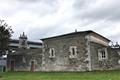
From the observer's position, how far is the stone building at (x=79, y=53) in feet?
109

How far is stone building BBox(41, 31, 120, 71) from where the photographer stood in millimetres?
33094

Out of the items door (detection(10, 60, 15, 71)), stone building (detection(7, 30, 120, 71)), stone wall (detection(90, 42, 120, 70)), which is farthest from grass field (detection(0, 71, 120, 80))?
door (detection(10, 60, 15, 71))

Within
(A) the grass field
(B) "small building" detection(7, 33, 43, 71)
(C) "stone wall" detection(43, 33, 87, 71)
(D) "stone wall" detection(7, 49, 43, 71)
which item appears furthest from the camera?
(B) "small building" detection(7, 33, 43, 71)

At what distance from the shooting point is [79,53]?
1368 inches

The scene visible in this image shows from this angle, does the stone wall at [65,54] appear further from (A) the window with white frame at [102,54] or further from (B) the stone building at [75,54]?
(A) the window with white frame at [102,54]

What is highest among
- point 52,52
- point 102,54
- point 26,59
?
point 52,52

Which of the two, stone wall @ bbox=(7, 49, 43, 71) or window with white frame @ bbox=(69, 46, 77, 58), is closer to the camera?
window with white frame @ bbox=(69, 46, 77, 58)

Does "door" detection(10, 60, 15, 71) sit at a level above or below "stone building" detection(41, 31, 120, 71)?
below

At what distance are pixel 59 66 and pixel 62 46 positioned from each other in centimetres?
349

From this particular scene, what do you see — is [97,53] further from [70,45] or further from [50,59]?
[50,59]

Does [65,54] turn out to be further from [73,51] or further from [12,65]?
[12,65]

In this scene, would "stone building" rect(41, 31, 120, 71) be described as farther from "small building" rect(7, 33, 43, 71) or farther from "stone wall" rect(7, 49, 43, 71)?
"small building" rect(7, 33, 43, 71)

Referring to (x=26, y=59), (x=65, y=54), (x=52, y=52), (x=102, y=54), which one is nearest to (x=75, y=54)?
(x=65, y=54)

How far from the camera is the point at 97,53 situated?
3403 cm
